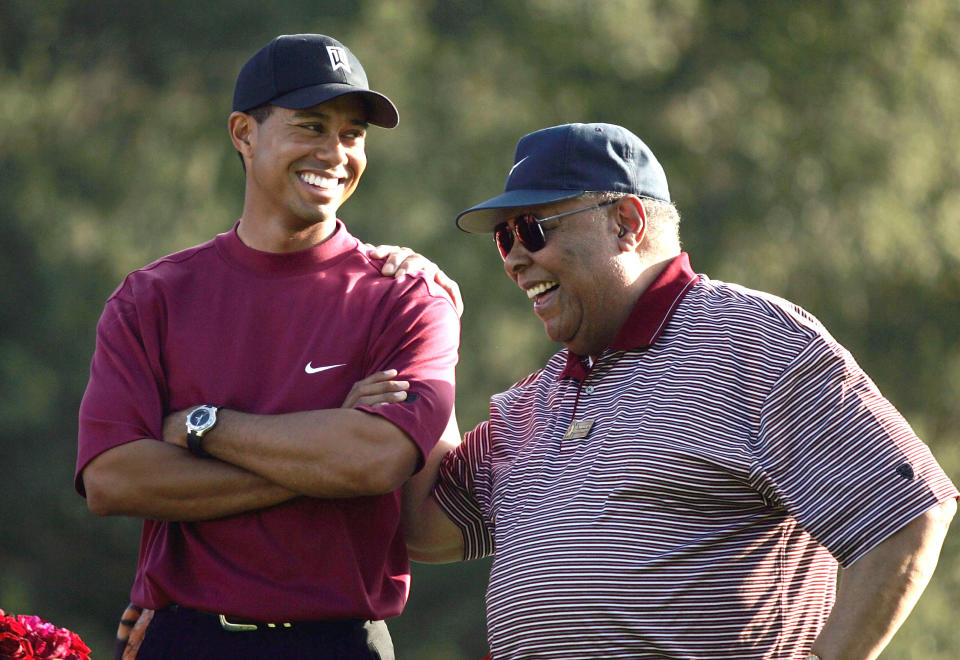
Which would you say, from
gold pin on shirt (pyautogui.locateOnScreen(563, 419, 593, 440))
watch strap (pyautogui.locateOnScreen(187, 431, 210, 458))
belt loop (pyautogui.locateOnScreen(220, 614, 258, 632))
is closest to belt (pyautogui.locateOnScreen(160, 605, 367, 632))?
belt loop (pyautogui.locateOnScreen(220, 614, 258, 632))

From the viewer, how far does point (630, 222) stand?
3.19m

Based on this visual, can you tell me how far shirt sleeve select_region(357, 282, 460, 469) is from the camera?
3.05 meters

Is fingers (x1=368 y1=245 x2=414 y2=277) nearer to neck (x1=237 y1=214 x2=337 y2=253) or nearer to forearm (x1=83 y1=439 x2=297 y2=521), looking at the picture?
neck (x1=237 y1=214 x2=337 y2=253)

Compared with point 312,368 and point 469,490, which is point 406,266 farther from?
point 469,490

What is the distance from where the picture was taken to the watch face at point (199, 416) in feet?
9.94

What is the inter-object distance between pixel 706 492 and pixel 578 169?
0.87 m

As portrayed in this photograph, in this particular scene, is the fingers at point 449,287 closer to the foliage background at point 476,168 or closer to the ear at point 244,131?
the ear at point 244,131

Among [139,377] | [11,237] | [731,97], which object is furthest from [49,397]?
[139,377]

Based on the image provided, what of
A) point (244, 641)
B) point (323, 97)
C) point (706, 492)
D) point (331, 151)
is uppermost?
point (323, 97)

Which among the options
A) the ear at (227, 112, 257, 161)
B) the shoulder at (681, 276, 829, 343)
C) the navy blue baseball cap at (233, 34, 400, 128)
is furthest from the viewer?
the ear at (227, 112, 257, 161)

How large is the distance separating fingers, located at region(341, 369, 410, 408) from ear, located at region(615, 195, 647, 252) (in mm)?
641

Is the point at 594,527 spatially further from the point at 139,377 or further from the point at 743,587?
the point at 139,377

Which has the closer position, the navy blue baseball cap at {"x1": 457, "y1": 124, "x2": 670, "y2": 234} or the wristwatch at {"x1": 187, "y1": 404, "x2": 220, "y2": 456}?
the wristwatch at {"x1": 187, "y1": 404, "x2": 220, "y2": 456}

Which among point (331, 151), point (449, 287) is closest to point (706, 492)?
point (449, 287)
